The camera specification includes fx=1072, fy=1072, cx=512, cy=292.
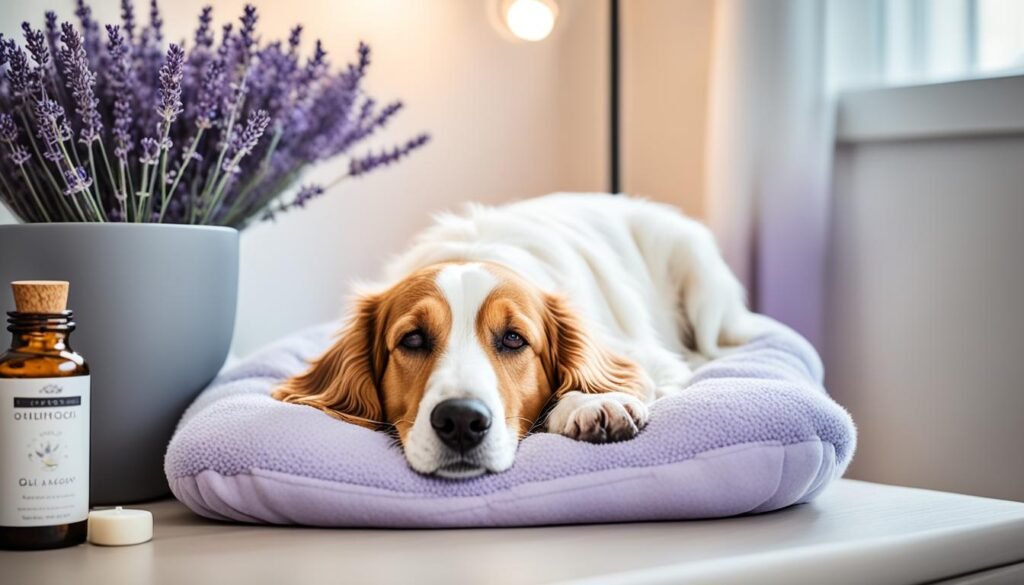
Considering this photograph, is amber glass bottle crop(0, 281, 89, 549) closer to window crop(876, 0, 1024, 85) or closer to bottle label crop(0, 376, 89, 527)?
bottle label crop(0, 376, 89, 527)

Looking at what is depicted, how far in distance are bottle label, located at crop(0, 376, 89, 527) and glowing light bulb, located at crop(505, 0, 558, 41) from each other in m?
1.50

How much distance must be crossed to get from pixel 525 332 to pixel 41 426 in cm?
61

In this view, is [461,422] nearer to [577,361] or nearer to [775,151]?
[577,361]

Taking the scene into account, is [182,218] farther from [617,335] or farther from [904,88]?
[904,88]

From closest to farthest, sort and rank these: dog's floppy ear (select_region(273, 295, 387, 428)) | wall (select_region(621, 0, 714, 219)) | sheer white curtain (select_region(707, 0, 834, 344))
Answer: dog's floppy ear (select_region(273, 295, 387, 428))
sheer white curtain (select_region(707, 0, 834, 344))
wall (select_region(621, 0, 714, 219))

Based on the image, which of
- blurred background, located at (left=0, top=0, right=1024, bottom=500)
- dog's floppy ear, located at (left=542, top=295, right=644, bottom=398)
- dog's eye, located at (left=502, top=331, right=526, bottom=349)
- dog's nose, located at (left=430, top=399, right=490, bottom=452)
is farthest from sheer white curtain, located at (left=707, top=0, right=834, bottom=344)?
dog's nose, located at (left=430, top=399, right=490, bottom=452)

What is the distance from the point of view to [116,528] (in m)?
1.05

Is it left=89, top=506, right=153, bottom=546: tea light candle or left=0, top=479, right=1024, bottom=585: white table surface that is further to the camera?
left=89, top=506, right=153, bottom=546: tea light candle

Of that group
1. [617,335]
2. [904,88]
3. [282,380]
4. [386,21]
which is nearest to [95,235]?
[282,380]

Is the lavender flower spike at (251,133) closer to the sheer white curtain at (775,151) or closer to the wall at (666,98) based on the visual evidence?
the sheer white curtain at (775,151)

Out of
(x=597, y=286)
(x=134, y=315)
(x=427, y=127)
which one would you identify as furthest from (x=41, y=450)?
(x=427, y=127)

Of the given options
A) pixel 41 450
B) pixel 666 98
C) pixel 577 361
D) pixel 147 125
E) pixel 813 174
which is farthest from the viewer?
pixel 666 98

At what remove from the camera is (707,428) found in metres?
1.17

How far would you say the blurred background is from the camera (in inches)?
73.7
